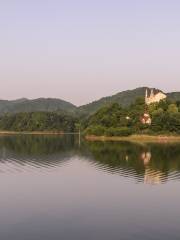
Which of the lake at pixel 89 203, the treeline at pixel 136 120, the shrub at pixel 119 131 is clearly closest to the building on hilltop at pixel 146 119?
the treeline at pixel 136 120

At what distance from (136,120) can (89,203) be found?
10786 centimetres

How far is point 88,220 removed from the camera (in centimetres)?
2686

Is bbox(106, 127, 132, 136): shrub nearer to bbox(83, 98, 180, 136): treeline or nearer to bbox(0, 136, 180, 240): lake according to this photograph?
bbox(83, 98, 180, 136): treeline

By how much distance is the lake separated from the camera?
24203mm

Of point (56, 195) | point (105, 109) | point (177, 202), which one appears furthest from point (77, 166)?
point (105, 109)


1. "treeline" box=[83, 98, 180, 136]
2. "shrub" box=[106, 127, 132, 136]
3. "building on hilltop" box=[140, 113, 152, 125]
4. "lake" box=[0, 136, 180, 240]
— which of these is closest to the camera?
"lake" box=[0, 136, 180, 240]

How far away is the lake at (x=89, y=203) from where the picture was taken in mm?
24203

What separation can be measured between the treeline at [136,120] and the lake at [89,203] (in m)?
78.4

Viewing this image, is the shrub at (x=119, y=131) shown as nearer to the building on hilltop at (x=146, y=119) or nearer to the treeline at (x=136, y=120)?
the treeline at (x=136, y=120)

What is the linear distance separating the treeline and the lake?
7838cm

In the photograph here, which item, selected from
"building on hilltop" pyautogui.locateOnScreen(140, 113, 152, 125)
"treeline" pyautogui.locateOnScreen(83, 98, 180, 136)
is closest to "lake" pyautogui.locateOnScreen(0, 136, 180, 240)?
"treeline" pyautogui.locateOnScreen(83, 98, 180, 136)

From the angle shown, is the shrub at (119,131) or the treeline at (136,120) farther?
the shrub at (119,131)

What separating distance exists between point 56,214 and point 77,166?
29755 mm

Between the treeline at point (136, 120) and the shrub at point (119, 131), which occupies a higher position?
the treeline at point (136, 120)
